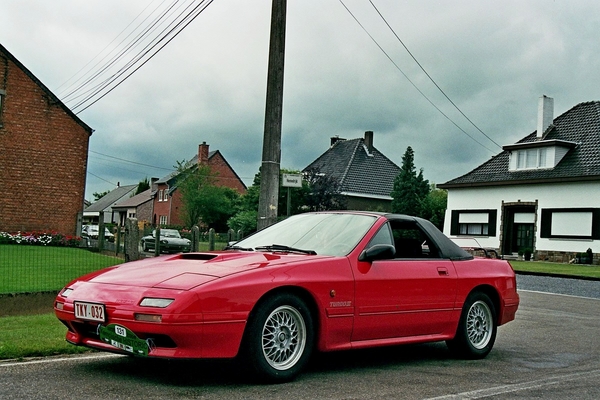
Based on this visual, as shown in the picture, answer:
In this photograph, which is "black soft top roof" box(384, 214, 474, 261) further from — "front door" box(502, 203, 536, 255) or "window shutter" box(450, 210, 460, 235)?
"window shutter" box(450, 210, 460, 235)

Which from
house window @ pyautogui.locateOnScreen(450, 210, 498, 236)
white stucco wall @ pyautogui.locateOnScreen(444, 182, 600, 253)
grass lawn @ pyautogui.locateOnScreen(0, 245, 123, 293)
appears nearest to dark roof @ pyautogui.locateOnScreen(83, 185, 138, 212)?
house window @ pyautogui.locateOnScreen(450, 210, 498, 236)

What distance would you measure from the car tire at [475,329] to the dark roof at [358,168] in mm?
44974

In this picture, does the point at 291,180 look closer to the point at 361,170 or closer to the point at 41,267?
the point at 41,267

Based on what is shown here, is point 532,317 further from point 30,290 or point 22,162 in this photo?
point 22,162

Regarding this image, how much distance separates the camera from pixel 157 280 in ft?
17.9

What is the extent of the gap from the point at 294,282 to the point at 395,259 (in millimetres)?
1412

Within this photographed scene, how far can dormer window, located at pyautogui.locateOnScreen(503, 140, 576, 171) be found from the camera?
37.7m

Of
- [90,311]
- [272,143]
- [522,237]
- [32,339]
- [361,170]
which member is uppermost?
[361,170]

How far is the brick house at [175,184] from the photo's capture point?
7706 centimetres

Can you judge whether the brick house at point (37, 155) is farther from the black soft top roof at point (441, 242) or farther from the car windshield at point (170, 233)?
the black soft top roof at point (441, 242)

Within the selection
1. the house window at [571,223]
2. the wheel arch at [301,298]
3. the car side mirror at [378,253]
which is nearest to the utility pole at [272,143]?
the car side mirror at [378,253]

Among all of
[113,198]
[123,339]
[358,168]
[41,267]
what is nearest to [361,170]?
[358,168]

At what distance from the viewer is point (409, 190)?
51.7 m

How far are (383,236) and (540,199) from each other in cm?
3320
